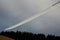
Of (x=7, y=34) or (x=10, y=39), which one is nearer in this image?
(x=10, y=39)

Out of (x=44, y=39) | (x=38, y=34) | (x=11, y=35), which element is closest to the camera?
(x=11, y=35)

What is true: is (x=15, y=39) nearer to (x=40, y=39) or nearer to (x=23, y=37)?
(x=23, y=37)

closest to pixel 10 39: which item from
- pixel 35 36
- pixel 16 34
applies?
pixel 16 34

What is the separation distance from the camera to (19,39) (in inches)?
3093

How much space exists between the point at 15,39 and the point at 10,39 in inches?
117

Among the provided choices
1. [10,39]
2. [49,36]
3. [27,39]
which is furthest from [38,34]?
[10,39]

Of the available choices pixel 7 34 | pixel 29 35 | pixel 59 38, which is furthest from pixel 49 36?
pixel 7 34

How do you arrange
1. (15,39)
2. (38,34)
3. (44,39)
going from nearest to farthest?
(15,39)
(44,39)
(38,34)

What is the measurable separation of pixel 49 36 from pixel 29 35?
1403 cm

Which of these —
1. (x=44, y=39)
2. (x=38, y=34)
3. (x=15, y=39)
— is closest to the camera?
(x=15, y=39)

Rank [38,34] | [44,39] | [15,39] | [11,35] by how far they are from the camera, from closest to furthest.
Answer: [15,39], [11,35], [44,39], [38,34]

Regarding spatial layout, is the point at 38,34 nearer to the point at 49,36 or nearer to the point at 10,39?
the point at 49,36

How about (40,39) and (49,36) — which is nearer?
(40,39)

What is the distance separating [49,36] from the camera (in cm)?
9638
